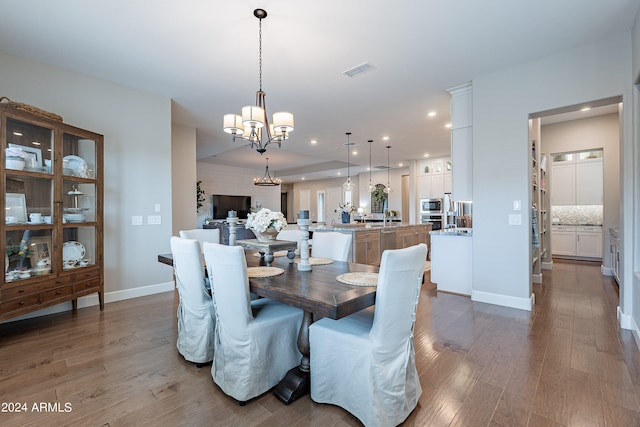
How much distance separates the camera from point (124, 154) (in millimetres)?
3742

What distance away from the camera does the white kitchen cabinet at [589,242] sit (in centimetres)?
602

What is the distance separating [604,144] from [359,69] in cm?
493

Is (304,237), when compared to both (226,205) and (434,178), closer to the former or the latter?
(434,178)

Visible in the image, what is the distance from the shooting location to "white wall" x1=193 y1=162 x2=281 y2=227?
31.7ft

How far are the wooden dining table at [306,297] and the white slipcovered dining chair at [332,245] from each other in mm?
658

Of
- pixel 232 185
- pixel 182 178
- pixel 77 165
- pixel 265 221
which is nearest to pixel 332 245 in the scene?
pixel 265 221

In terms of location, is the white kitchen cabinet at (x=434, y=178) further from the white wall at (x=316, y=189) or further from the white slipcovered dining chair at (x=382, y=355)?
the white slipcovered dining chair at (x=382, y=355)

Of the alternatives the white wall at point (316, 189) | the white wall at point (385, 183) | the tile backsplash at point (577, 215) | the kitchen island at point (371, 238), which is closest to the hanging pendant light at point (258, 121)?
the kitchen island at point (371, 238)

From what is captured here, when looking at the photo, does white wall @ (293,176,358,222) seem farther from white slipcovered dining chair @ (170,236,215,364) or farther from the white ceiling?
white slipcovered dining chair @ (170,236,215,364)

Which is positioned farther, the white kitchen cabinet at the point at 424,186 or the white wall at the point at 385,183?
the white wall at the point at 385,183

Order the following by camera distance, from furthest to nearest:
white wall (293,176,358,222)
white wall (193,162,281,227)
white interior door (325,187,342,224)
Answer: white interior door (325,187,342,224) → white wall (293,176,358,222) → white wall (193,162,281,227)

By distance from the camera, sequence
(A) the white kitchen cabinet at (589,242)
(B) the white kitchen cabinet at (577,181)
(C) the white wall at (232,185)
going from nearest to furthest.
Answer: (A) the white kitchen cabinet at (589,242) < (B) the white kitchen cabinet at (577,181) < (C) the white wall at (232,185)

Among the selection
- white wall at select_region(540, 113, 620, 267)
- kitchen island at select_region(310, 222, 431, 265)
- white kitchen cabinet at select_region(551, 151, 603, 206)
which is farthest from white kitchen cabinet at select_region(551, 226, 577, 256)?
kitchen island at select_region(310, 222, 431, 265)

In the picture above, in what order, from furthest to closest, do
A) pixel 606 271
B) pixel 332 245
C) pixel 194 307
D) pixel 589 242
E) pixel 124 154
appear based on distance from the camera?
1. pixel 589 242
2. pixel 606 271
3. pixel 124 154
4. pixel 332 245
5. pixel 194 307
